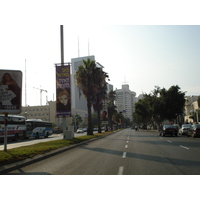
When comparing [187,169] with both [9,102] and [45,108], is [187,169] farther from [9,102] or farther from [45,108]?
[45,108]

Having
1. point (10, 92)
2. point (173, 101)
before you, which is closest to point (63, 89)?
point (10, 92)

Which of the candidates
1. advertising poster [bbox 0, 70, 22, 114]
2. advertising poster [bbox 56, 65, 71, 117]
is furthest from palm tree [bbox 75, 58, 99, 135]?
advertising poster [bbox 0, 70, 22, 114]

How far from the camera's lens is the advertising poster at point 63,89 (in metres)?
24.8

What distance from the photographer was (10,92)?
14008mm

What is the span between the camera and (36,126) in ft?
144

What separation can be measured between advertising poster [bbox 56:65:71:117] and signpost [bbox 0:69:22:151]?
10615 millimetres

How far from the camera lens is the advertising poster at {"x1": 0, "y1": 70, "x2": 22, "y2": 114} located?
45.3ft

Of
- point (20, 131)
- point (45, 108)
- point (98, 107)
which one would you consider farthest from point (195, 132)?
point (45, 108)

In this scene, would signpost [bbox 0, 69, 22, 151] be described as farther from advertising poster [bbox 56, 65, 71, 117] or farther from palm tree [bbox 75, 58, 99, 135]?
palm tree [bbox 75, 58, 99, 135]

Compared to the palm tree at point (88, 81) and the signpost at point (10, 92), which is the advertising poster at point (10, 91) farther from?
the palm tree at point (88, 81)

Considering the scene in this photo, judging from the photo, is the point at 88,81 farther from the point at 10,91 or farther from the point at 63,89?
the point at 10,91

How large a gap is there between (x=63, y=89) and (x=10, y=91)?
35.9 feet
